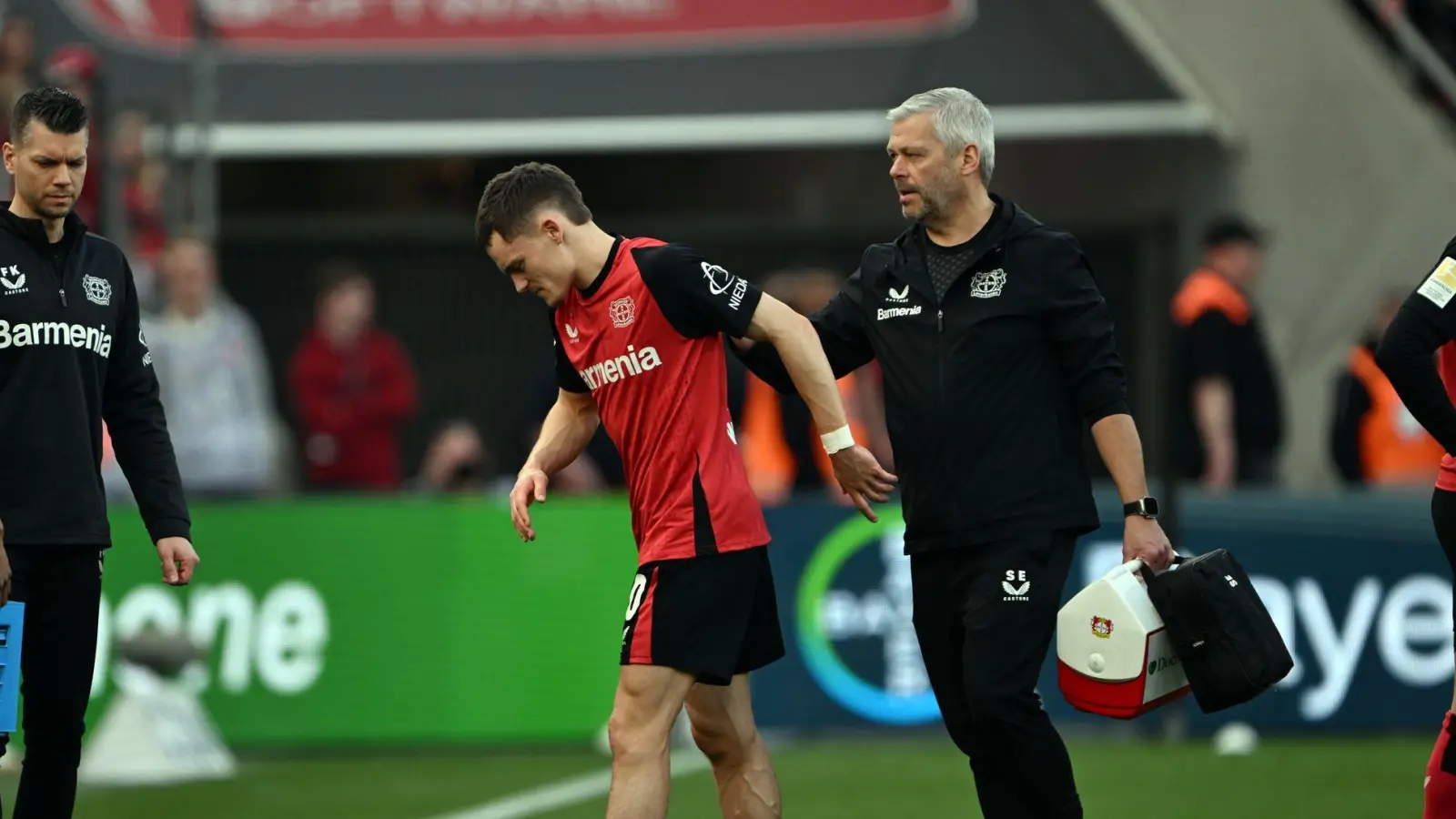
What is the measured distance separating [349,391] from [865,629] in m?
3.96

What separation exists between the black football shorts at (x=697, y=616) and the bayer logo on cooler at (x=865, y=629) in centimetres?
563

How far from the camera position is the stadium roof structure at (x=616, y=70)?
16.7 m

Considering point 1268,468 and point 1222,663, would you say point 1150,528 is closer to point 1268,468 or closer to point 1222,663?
point 1222,663

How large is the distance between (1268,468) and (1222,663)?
6.95 metres

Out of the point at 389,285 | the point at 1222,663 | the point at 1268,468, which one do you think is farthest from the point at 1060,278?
the point at 389,285

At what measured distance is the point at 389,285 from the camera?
18375 mm

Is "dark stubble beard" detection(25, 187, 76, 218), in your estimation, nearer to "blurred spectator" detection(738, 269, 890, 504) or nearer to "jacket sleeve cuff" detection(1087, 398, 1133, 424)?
"jacket sleeve cuff" detection(1087, 398, 1133, 424)

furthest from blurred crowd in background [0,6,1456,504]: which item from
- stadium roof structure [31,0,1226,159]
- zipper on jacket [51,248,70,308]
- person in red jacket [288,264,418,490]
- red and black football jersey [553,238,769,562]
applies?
zipper on jacket [51,248,70,308]

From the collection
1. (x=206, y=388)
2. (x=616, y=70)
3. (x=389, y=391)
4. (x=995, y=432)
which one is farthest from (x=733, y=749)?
(x=616, y=70)

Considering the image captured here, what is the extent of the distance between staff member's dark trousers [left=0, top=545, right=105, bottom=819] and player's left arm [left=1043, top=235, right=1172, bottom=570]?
2.88 metres

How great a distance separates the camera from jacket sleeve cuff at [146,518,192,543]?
7125 mm

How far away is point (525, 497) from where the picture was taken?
280 inches

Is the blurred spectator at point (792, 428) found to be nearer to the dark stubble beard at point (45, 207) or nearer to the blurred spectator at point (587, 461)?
the blurred spectator at point (587, 461)

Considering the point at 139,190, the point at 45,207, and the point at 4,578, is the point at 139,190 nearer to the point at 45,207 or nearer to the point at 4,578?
the point at 45,207
